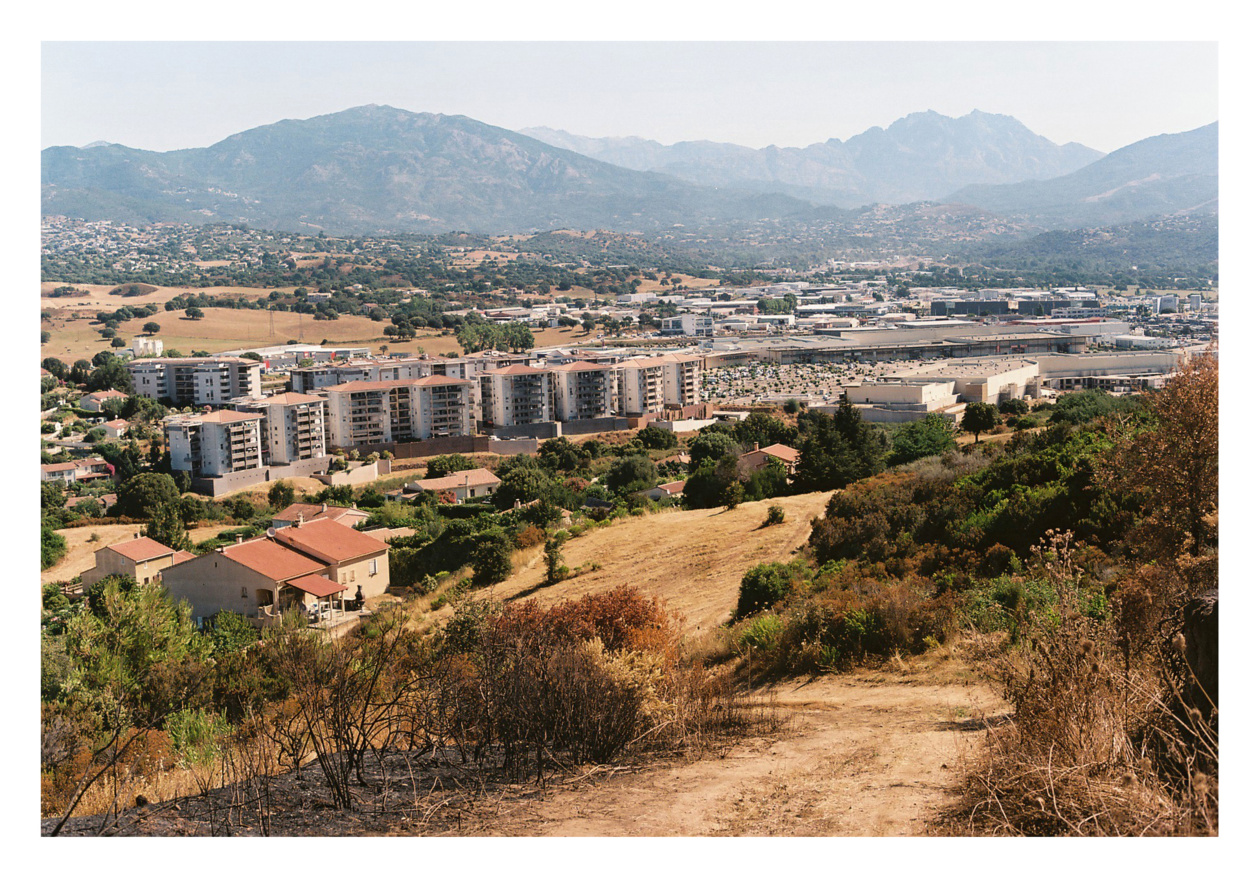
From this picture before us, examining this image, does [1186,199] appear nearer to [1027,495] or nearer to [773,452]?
[773,452]

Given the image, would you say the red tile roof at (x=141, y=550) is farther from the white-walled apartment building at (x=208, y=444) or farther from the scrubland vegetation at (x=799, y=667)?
the white-walled apartment building at (x=208, y=444)

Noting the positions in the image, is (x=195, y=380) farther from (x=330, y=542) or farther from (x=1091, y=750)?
(x=1091, y=750)

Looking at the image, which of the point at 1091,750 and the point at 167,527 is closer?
the point at 1091,750

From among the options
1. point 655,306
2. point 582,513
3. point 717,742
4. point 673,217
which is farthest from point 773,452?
point 673,217

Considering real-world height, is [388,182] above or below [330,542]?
above

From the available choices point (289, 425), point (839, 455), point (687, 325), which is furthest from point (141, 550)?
point (687, 325)

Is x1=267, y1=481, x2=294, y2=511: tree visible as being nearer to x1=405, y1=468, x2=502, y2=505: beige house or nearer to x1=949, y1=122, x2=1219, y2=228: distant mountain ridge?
x1=405, y1=468, x2=502, y2=505: beige house
